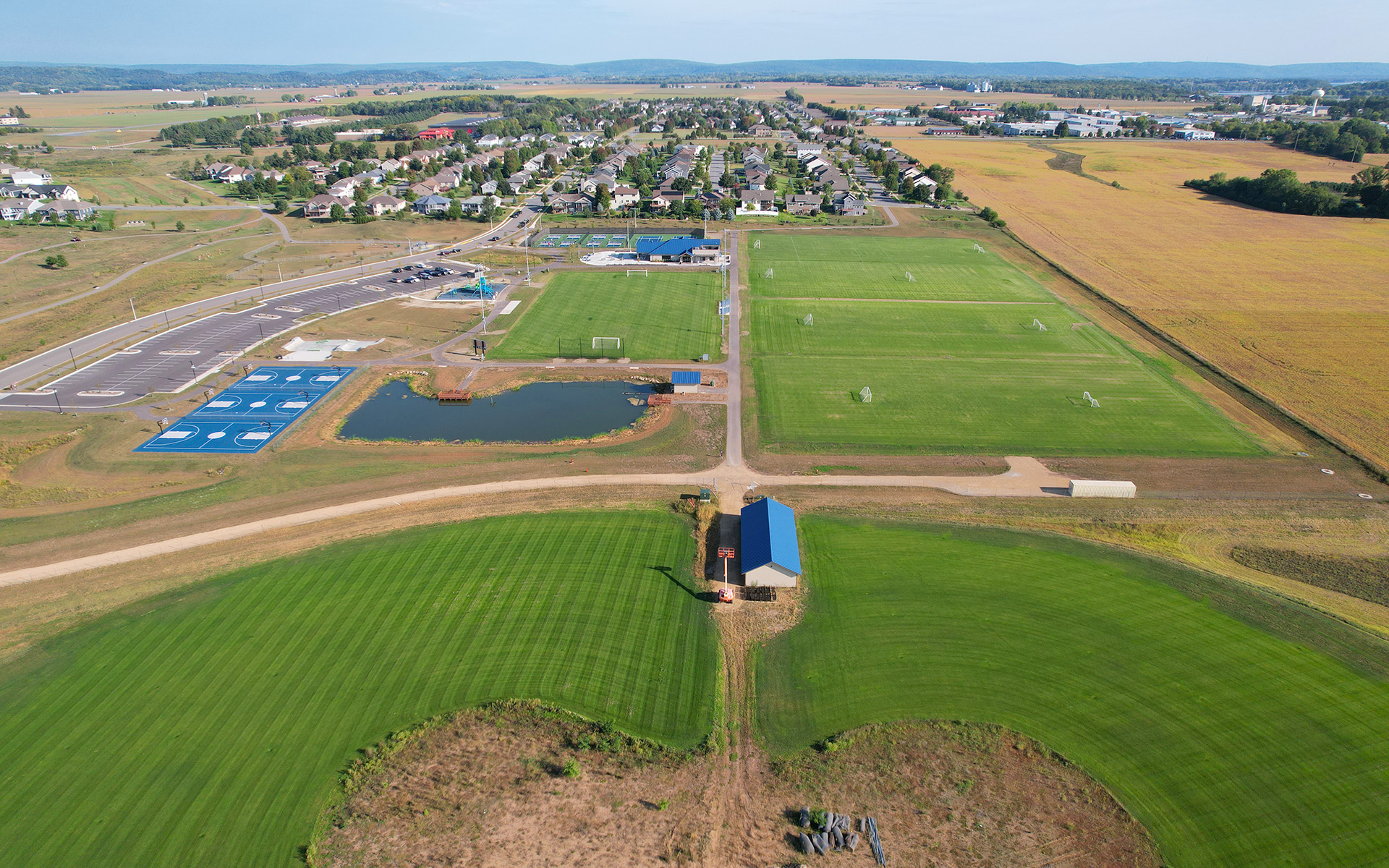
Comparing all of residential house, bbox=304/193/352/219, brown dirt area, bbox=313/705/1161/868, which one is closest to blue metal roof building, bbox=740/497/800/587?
brown dirt area, bbox=313/705/1161/868

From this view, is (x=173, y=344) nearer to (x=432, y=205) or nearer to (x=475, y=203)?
(x=432, y=205)

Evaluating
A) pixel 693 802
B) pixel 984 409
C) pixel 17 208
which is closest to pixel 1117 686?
pixel 693 802

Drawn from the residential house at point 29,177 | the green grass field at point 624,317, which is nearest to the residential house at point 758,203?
the green grass field at point 624,317

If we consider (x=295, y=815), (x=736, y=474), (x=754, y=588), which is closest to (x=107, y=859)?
(x=295, y=815)

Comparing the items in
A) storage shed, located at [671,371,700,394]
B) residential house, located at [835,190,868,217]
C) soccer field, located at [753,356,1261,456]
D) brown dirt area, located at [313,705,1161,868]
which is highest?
residential house, located at [835,190,868,217]

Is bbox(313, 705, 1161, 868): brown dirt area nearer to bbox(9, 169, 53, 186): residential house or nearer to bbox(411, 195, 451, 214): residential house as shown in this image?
bbox(411, 195, 451, 214): residential house

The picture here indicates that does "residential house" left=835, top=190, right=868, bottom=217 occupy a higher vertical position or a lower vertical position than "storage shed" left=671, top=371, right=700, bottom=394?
higher

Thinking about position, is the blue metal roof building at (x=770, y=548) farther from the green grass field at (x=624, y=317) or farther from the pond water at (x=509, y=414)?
the green grass field at (x=624, y=317)
